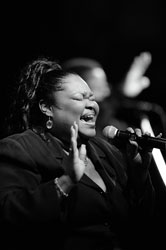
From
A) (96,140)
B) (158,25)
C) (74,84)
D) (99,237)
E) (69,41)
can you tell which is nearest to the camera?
(99,237)

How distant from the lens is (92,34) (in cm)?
459

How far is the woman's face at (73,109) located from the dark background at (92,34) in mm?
1404

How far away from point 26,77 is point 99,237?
1.16 metres

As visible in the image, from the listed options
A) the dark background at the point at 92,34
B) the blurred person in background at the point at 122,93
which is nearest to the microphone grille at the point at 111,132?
the blurred person in background at the point at 122,93

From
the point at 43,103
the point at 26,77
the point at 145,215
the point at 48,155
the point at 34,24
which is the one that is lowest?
the point at 145,215

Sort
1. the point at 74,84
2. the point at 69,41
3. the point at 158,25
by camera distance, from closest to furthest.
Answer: the point at 74,84, the point at 69,41, the point at 158,25

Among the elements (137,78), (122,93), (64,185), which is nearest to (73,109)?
(64,185)

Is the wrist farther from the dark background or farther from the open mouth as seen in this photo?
the dark background

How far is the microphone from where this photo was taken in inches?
82.8

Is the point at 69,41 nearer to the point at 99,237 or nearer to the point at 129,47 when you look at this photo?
the point at 129,47

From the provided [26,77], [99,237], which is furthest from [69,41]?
[99,237]

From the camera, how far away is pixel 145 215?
248cm

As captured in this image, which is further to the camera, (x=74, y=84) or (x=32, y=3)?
(x=32, y=3)

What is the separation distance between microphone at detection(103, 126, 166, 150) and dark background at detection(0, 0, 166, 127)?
5.76ft
